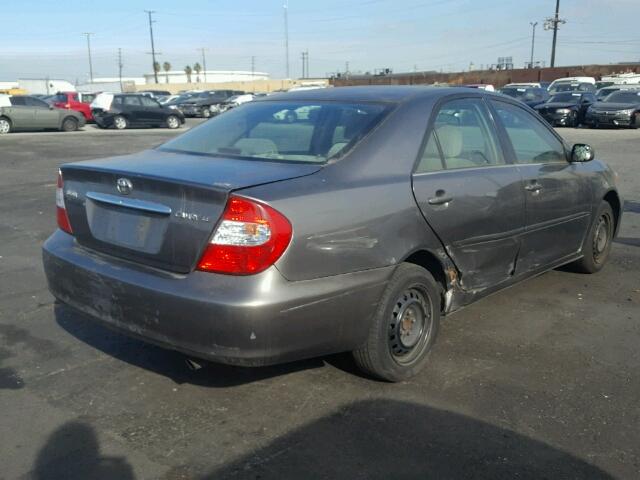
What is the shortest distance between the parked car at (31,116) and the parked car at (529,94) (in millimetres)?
17952

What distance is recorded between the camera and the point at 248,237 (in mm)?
2814

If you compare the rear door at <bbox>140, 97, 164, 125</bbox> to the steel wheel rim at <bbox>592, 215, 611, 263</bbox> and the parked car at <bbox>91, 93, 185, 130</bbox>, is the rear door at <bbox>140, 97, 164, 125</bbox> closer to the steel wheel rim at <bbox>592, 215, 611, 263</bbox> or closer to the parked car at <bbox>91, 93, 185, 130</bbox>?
the parked car at <bbox>91, 93, 185, 130</bbox>

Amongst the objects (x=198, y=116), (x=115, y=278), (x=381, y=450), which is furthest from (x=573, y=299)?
(x=198, y=116)

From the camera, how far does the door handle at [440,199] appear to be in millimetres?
3548

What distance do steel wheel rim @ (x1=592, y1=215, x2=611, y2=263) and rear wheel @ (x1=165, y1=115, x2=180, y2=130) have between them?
25.1 meters

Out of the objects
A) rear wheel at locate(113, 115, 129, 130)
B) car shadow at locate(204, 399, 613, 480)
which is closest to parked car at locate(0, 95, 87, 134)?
rear wheel at locate(113, 115, 129, 130)

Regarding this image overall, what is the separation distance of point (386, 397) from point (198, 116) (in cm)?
3453

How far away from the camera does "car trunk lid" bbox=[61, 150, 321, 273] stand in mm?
2900

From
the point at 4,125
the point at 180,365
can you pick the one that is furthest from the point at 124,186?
the point at 4,125

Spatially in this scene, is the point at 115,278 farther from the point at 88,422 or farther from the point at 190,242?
the point at 88,422

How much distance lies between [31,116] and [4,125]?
1.03 m

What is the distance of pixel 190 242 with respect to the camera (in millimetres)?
2902

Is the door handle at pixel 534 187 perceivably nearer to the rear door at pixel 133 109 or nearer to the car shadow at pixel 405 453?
the car shadow at pixel 405 453

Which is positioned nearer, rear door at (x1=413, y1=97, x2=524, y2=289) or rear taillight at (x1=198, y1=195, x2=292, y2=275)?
rear taillight at (x1=198, y1=195, x2=292, y2=275)
